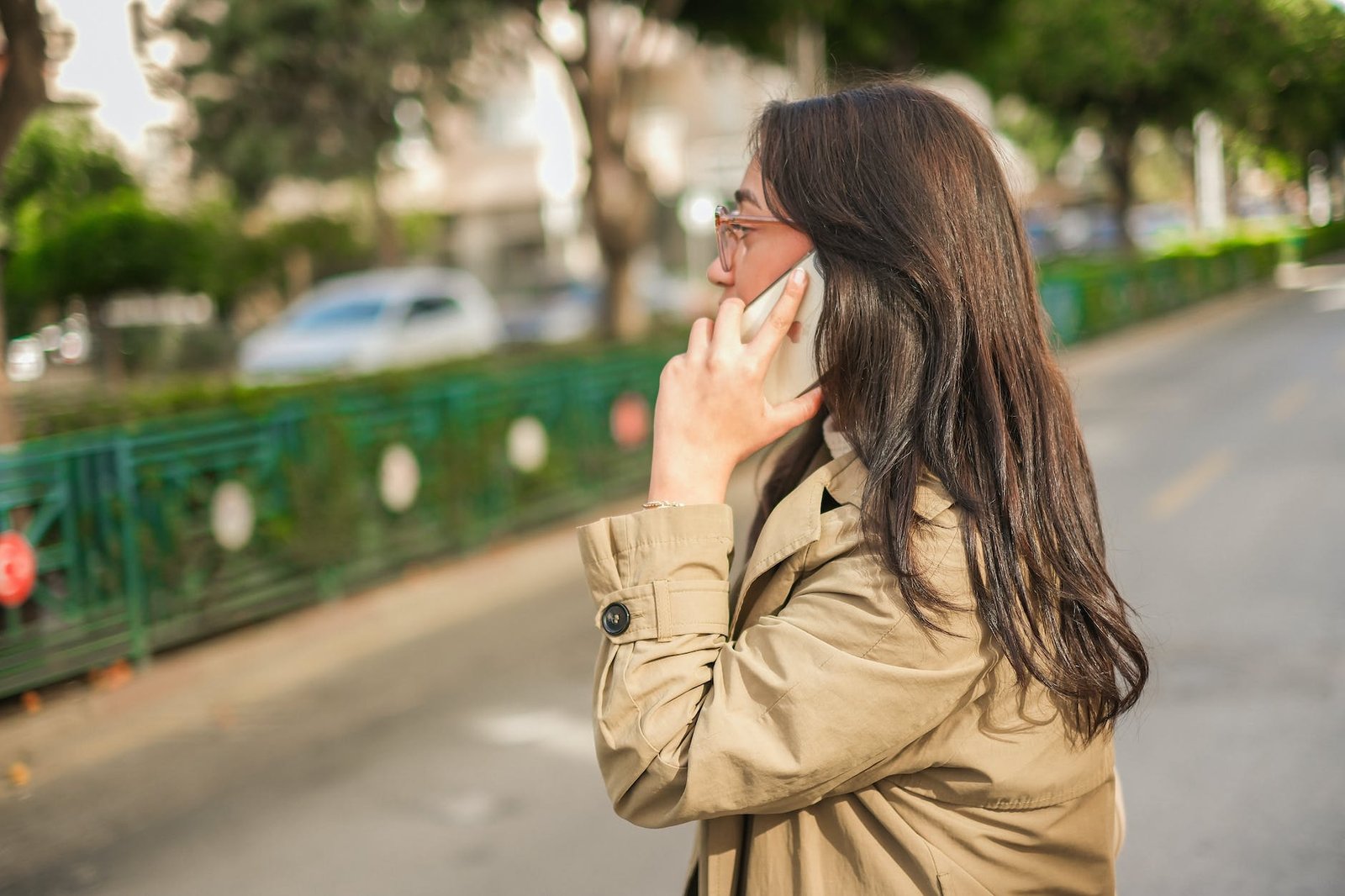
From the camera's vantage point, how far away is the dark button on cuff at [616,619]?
53.2 inches

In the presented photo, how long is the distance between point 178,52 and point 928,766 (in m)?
21.2

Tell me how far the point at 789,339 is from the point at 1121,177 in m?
25.7

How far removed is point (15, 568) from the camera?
5.67m

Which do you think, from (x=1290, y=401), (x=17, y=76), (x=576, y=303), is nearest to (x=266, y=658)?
(x=17, y=76)

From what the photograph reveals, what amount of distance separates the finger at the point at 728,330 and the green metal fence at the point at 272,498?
5333mm

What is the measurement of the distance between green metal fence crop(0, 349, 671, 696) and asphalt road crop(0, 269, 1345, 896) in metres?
0.90

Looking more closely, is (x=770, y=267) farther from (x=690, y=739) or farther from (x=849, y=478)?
(x=690, y=739)

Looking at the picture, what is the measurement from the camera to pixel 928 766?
1.36 m

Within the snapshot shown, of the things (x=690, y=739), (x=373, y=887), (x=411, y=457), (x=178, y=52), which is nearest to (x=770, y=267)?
(x=690, y=739)

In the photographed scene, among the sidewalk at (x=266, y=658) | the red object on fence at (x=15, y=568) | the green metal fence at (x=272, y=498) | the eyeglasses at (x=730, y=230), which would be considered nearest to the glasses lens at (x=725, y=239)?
the eyeglasses at (x=730, y=230)

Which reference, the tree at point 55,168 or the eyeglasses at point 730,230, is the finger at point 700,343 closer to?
the eyeglasses at point 730,230

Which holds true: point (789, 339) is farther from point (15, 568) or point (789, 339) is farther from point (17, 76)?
point (17, 76)

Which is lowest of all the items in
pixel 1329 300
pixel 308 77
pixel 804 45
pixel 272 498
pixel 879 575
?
pixel 1329 300

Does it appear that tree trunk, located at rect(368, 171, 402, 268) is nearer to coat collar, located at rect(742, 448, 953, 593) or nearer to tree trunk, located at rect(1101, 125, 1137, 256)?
tree trunk, located at rect(1101, 125, 1137, 256)
